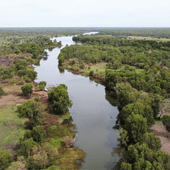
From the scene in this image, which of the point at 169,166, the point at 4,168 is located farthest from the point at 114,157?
the point at 4,168

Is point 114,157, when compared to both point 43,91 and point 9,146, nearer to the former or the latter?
point 9,146

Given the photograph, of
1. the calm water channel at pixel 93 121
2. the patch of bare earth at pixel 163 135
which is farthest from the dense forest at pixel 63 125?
the calm water channel at pixel 93 121

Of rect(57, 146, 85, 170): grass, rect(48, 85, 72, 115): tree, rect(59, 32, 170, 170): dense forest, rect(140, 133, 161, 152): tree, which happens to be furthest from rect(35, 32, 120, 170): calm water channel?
rect(140, 133, 161, 152): tree

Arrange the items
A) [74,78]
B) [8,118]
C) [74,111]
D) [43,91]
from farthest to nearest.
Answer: [74,78]
[43,91]
[74,111]
[8,118]

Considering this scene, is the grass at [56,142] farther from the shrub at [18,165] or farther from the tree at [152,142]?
the tree at [152,142]

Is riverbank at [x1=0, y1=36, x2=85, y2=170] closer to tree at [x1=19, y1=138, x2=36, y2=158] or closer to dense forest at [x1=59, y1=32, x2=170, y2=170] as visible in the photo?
tree at [x1=19, y1=138, x2=36, y2=158]
